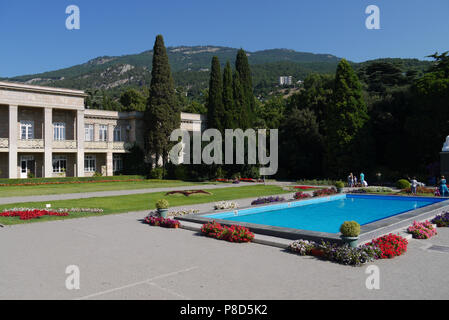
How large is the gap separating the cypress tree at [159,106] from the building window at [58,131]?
976 cm

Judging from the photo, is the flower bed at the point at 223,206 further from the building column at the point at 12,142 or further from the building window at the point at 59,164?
the building window at the point at 59,164

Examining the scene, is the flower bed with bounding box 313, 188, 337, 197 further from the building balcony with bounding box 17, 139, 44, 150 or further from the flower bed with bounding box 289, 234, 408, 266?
the building balcony with bounding box 17, 139, 44, 150

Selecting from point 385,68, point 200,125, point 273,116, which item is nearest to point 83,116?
point 200,125

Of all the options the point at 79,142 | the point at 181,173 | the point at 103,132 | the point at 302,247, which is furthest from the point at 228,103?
the point at 302,247

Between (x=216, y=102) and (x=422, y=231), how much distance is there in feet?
124

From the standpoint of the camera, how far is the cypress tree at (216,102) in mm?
47281

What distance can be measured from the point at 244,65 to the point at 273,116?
34.3ft

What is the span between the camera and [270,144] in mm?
47000

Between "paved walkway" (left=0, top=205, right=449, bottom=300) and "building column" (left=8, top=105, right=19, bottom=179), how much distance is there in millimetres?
29630

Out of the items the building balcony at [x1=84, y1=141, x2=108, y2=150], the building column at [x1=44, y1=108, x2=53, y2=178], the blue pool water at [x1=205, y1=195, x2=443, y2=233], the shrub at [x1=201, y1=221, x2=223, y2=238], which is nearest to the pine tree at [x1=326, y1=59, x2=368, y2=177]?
the blue pool water at [x1=205, y1=195, x2=443, y2=233]

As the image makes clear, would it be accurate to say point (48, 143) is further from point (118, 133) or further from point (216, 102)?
point (216, 102)

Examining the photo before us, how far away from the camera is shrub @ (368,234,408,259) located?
9477 mm

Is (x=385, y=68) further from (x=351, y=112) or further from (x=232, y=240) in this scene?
(x=232, y=240)


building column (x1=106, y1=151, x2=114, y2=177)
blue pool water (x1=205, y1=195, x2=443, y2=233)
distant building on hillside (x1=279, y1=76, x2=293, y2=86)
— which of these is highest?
distant building on hillside (x1=279, y1=76, x2=293, y2=86)
